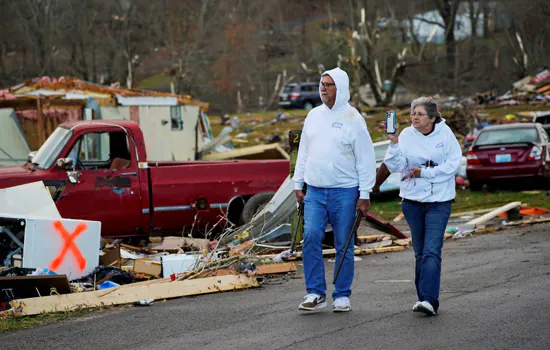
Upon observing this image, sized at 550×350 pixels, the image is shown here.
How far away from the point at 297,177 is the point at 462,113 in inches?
1082

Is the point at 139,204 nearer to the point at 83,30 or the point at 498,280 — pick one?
the point at 498,280

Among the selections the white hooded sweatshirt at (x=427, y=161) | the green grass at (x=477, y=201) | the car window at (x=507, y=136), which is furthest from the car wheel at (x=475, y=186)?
the white hooded sweatshirt at (x=427, y=161)

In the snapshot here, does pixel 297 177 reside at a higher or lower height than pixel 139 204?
higher

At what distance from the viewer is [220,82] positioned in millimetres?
58250

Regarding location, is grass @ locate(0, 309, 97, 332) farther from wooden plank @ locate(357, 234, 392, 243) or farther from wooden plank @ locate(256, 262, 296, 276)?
wooden plank @ locate(357, 234, 392, 243)

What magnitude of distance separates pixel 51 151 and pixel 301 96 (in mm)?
39371

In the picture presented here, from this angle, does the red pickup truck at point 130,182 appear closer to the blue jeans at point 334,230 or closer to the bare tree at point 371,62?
the blue jeans at point 334,230

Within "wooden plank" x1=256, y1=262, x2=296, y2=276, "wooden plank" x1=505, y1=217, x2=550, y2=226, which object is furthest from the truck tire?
"wooden plank" x1=256, y1=262, x2=296, y2=276

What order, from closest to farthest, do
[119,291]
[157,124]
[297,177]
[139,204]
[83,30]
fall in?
[297,177] < [119,291] < [139,204] < [157,124] < [83,30]

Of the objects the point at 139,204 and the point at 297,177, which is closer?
the point at 297,177

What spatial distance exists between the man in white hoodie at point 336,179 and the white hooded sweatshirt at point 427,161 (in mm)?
277

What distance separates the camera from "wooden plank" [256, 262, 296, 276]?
419 inches

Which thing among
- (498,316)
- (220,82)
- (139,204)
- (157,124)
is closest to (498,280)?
(498,316)

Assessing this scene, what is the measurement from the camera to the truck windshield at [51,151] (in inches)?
522
